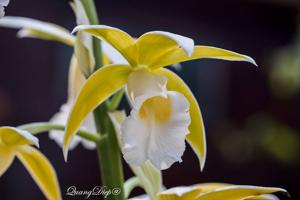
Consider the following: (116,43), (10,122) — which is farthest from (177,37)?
(10,122)


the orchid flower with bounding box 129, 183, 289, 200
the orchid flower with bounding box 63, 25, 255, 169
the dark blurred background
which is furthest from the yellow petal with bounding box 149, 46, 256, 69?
the dark blurred background

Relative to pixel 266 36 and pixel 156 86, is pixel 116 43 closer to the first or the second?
pixel 156 86

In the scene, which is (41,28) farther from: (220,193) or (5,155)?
(220,193)

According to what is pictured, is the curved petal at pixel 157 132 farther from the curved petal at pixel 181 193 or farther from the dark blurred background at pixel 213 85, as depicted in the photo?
the dark blurred background at pixel 213 85

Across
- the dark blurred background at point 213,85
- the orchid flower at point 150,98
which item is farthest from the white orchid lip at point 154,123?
the dark blurred background at point 213,85

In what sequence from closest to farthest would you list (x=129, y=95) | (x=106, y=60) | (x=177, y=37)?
(x=177, y=37)
(x=129, y=95)
(x=106, y=60)

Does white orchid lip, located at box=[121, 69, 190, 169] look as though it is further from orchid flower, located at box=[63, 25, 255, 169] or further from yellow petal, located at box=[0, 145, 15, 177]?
yellow petal, located at box=[0, 145, 15, 177]
